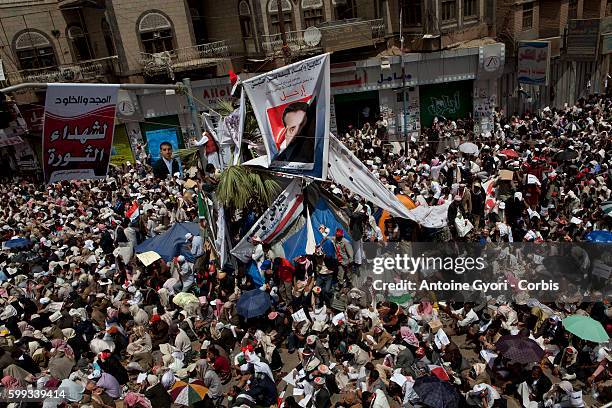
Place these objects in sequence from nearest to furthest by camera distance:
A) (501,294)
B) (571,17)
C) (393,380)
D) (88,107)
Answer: (393,380), (88,107), (501,294), (571,17)

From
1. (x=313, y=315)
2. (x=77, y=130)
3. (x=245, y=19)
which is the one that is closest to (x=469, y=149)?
(x=313, y=315)

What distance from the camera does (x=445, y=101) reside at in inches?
1029

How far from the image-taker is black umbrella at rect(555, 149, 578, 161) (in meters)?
14.9

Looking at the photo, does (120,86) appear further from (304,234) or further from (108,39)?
(108,39)

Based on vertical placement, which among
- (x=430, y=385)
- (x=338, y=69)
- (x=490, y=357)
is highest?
(x=338, y=69)

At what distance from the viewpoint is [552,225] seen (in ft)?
39.1

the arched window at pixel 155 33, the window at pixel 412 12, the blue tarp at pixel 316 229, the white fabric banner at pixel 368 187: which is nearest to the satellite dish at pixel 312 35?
the window at pixel 412 12

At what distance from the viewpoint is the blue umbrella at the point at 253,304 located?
32.0ft

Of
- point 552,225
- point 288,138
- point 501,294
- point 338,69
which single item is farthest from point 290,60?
point 501,294

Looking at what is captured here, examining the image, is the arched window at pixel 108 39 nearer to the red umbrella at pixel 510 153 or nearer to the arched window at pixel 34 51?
the arched window at pixel 34 51

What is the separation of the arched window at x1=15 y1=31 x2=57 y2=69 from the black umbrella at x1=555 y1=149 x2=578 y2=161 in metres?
24.1

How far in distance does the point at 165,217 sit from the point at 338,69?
13.6 metres

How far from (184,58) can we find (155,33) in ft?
5.95

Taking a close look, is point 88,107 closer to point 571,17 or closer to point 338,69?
point 338,69
